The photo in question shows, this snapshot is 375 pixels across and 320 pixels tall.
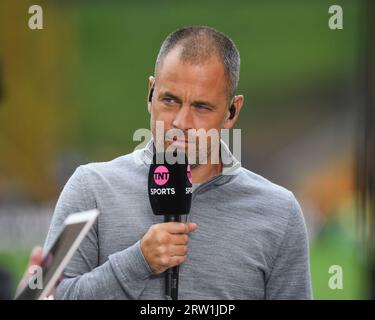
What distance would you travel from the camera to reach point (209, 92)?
1.51m

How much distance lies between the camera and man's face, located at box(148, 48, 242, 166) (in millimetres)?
1476

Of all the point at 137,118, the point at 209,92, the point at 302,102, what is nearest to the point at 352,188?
the point at 302,102

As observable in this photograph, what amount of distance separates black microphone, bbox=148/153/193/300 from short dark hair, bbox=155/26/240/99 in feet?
0.85

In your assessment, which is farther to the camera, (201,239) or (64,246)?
(201,239)

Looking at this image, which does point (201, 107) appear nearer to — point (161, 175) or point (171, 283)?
point (161, 175)

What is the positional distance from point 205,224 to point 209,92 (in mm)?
298

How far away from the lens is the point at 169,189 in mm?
1351

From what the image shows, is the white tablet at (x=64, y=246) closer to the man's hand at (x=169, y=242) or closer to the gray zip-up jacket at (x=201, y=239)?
the man's hand at (x=169, y=242)

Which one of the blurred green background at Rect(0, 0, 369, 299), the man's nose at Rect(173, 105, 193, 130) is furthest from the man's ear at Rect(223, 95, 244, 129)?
the blurred green background at Rect(0, 0, 369, 299)

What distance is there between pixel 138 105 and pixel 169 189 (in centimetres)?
120

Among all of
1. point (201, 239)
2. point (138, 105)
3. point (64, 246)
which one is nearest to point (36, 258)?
point (64, 246)

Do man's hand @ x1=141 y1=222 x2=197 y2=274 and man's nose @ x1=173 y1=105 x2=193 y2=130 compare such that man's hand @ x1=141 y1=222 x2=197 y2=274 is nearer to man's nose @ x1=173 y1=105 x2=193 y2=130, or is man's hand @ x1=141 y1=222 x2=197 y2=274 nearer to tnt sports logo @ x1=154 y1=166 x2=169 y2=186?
tnt sports logo @ x1=154 y1=166 x2=169 y2=186

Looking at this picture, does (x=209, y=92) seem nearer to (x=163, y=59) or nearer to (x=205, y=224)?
(x=163, y=59)
